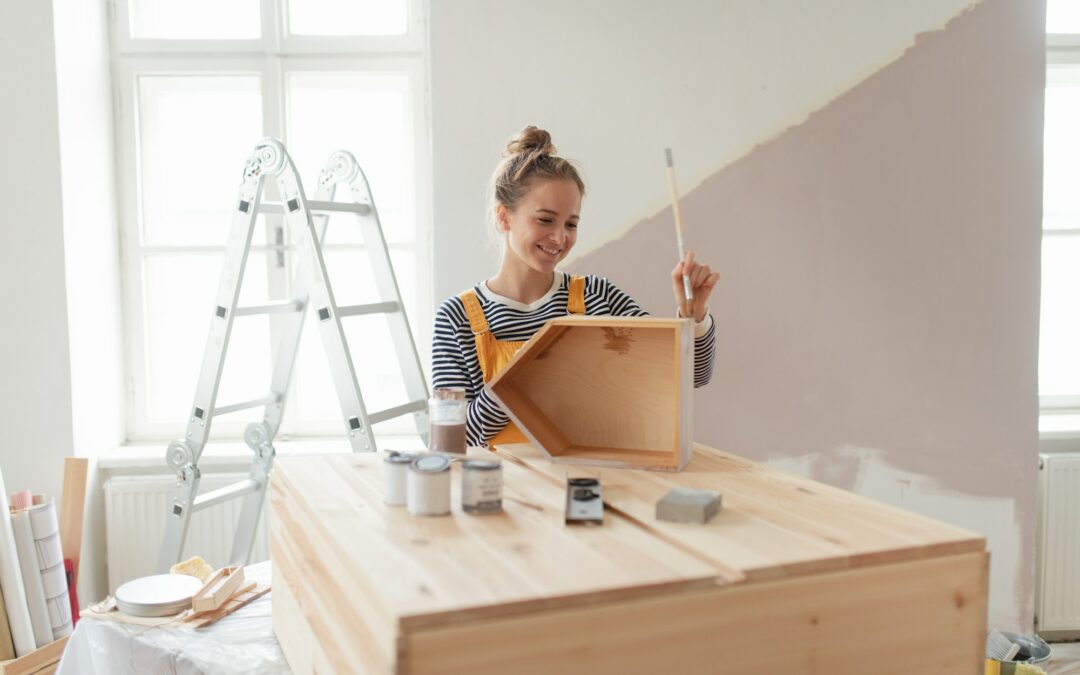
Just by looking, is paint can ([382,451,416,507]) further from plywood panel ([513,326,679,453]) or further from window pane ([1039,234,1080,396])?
window pane ([1039,234,1080,396])

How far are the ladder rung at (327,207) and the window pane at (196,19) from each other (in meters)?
0.95

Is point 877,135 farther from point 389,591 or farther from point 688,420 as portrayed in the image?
point 389,591

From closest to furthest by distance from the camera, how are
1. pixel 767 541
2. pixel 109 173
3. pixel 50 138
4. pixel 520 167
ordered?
pixel 767 541
pixel 520 167
pixel 50 138
pixel 109 173

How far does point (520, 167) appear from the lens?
1.84 metres

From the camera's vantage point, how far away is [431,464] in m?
1.00

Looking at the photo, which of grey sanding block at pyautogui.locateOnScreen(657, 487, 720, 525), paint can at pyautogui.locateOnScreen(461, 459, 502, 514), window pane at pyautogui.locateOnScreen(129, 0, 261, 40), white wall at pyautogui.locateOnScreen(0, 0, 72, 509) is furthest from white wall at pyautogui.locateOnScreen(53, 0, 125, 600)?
grey sanding block at pyautogui.locateOnScreen(657, 487, 720, 525)

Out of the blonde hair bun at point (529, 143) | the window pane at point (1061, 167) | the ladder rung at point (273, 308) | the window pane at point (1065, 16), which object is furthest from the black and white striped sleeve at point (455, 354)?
the window pane at point (1065, 16)

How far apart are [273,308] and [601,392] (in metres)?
1.52

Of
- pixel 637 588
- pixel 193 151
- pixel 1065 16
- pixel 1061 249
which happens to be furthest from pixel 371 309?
pixel 1065 16

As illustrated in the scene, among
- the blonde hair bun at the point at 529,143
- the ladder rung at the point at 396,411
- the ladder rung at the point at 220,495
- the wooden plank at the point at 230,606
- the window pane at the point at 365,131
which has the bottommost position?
the ladder rung at the point at 220,495

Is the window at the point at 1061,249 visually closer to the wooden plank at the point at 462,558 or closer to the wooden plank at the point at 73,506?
the wooden plank at the point at 462,558

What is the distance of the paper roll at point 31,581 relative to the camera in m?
2.25

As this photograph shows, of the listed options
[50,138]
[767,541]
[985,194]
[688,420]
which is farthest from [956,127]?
[50,138]

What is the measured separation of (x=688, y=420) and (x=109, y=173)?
8.65 ft
